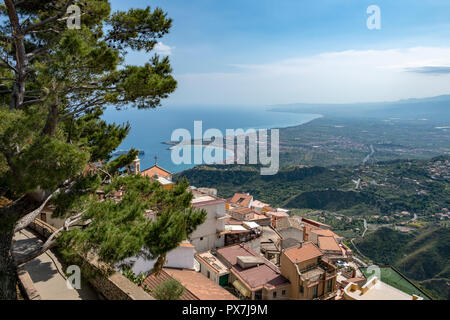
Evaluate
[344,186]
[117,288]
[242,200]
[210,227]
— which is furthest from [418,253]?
[117,288]

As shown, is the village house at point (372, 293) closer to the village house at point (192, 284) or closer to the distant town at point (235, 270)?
the distant town at point (235, 270)

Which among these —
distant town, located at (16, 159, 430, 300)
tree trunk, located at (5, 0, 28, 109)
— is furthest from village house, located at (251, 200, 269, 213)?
tree trunk, located at (5, 0, 28, 109)

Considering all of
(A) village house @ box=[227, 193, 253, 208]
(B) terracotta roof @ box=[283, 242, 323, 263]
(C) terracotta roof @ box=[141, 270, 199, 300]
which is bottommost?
(A) village house @ box=[227, 193, 253, 208]

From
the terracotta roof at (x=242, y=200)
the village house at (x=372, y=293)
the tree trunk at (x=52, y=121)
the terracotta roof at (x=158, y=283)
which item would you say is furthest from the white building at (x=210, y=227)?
the terracotta roof at (x=242, y=200)

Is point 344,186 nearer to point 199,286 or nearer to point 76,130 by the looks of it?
point 199,286

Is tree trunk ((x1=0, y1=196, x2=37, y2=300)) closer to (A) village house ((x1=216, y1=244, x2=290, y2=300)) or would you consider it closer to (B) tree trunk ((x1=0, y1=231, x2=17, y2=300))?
(B) tree trunk ((x1=0, y1=231, x2=17, y2=300))
